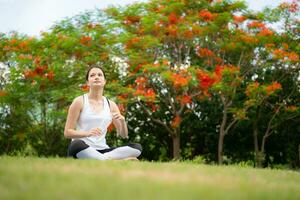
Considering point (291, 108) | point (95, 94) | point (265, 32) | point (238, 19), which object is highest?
point (238, 19)

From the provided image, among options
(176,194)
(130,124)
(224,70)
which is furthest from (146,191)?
(130,124)

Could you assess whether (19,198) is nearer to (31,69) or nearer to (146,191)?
(146,191)

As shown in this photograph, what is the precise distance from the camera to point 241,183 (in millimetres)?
3730

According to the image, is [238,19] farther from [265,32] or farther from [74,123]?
[74,123]

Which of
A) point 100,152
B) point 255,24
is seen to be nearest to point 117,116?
point 100,152

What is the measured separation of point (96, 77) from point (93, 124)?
65 centimetres

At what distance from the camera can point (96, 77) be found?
671cm

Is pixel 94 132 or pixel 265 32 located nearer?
pixel 94 132

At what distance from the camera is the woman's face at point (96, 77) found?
672cm

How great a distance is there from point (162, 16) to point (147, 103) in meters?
4.24

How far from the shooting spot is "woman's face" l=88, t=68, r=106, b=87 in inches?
265

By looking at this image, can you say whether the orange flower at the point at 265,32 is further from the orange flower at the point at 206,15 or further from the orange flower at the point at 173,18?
the orange flower at the point at 173,18

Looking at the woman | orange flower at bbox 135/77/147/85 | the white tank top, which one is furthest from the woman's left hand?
orange flower at bbox 135/77/147/85

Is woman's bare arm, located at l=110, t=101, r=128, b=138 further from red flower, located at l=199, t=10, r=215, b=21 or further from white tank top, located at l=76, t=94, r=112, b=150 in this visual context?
red flower, located at l=199, t=10, r=215, b=21
